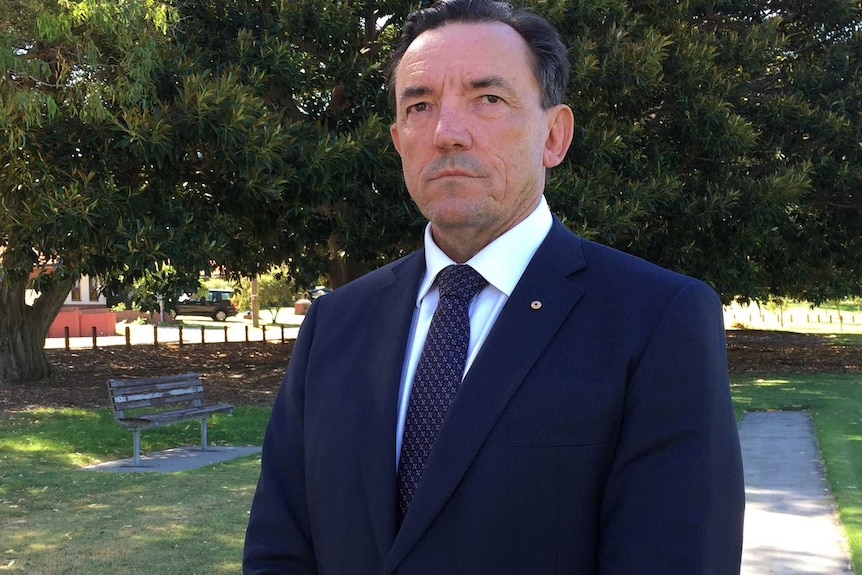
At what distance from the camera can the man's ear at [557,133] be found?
222 centimetres

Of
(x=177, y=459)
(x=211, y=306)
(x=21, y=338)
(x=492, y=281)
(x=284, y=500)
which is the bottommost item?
(x=177, y=459)

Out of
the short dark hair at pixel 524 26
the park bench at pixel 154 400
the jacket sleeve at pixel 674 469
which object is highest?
the short dark hair at pixel 524 26

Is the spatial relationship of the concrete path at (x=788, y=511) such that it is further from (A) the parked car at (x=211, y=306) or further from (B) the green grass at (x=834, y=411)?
(A) the parked car at (x=211, y=306)

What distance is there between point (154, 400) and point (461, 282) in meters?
9.65

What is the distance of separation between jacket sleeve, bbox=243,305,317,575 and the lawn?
427 cm

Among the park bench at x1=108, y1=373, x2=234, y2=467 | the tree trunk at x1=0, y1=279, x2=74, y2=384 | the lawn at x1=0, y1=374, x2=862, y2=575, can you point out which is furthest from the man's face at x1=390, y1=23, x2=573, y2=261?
the tree trunk at x1=0, y1=279, x2=74, y2=384

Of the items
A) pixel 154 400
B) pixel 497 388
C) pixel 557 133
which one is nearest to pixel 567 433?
pixel 497 388

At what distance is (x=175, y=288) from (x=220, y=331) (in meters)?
29.5

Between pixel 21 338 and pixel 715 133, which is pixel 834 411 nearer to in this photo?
pixel 715 133

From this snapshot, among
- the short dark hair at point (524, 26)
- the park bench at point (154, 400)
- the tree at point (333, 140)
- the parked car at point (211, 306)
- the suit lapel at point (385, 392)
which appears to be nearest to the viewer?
the suit lapel at point (385, 392)

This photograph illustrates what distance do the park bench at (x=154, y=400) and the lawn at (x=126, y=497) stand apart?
577mm

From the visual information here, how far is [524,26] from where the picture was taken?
214 cm

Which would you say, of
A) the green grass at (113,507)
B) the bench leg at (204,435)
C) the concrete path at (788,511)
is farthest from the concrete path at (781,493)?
the green grass at (113,507)

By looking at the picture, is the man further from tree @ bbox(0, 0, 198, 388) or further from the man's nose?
tree @ bbox(0, 0, 198, 388)
